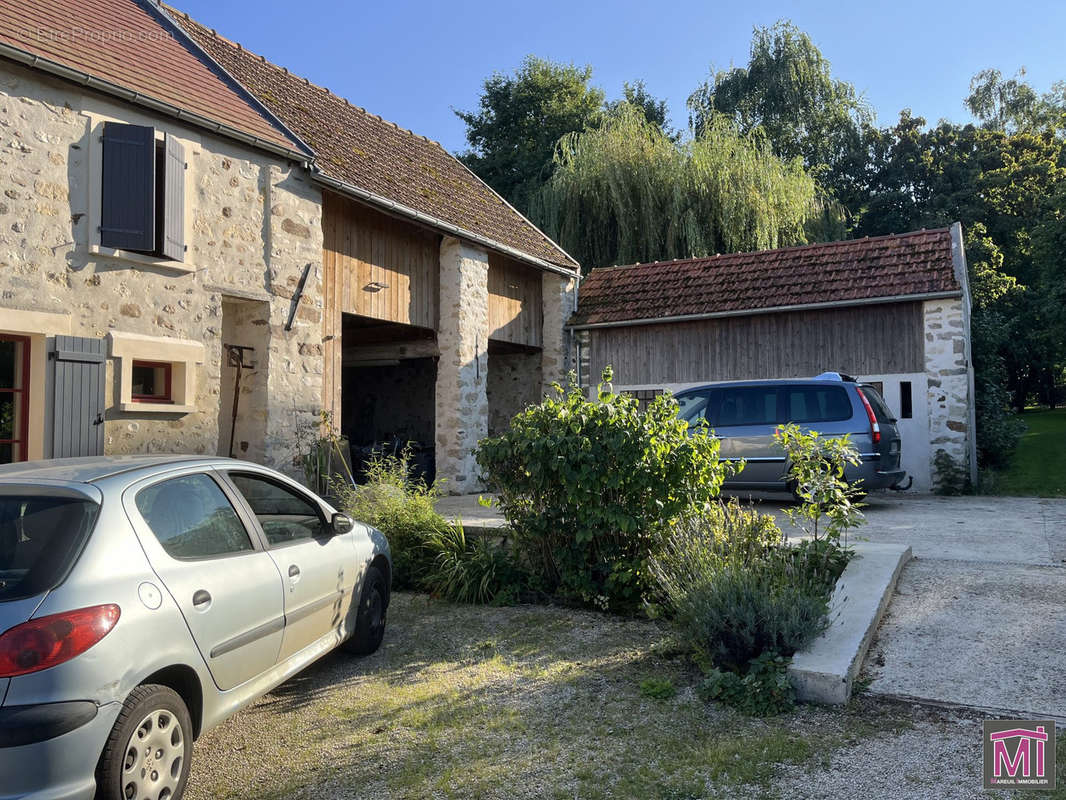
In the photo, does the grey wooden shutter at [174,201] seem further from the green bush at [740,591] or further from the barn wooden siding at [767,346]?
the barn wooden siding at [767,346]

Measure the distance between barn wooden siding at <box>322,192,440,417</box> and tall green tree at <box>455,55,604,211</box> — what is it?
17.8 m

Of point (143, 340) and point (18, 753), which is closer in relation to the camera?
point (18, 753)

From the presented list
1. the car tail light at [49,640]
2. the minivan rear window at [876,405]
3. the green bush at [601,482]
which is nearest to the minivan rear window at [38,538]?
the car tail light at [49,640]

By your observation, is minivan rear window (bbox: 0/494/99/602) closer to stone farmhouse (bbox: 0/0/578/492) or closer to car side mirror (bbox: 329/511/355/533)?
car side mirror (bbox: 329/511/355/533)

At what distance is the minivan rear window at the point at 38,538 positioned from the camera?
2801mm

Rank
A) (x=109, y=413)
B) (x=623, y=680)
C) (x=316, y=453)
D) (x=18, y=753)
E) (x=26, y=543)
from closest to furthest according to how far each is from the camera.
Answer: (x=18, y=753), (x=26, y=543), (x=623, y=680), (x=109, y=413), (x=316, y=453)

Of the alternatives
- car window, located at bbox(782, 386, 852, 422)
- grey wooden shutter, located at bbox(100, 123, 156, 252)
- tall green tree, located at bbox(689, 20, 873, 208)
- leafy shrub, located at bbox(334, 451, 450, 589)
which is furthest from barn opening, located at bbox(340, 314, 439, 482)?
tall green tree, located at bbox(689, 20, 873, 208)

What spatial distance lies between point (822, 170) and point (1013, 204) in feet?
23.9

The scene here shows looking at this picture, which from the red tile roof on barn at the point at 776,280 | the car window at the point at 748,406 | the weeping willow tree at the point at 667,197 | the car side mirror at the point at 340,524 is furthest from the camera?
the weeping willow tree at the point at 667,197

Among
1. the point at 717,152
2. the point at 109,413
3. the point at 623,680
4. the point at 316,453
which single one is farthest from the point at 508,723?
the point at 717,152

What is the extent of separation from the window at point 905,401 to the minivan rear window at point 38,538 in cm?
1287

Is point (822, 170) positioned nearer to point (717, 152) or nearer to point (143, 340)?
point (717, 152)

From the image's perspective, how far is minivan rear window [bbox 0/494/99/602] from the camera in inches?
110

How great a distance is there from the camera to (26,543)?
2.98 m
